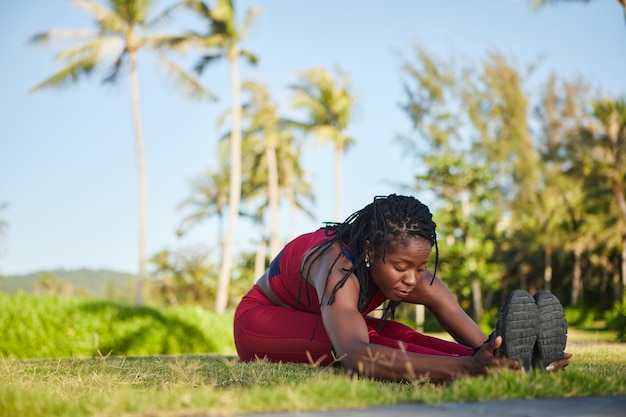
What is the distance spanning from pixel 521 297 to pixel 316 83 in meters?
28.4

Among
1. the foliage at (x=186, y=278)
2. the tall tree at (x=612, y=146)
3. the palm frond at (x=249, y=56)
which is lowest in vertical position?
the foliage at (x=186, y=278)

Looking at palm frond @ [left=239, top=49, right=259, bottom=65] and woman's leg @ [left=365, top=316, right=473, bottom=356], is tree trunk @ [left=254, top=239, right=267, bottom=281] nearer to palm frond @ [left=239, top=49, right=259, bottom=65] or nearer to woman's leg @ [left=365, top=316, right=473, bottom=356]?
palm frond @ [left=239, top=49, right=259, bottom=65]

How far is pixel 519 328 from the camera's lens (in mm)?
2977

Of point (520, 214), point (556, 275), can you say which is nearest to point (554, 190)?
point (520, 214)

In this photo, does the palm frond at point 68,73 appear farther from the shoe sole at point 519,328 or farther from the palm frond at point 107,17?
the shoe sole at point 519,328

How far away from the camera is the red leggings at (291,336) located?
3.88m

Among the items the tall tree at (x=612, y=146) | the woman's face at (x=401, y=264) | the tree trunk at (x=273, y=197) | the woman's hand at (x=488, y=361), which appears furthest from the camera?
the tree trunk at (x=273, y=197)

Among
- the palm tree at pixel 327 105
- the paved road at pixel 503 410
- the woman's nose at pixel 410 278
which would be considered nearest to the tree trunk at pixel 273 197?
the palm tree at pixel 327 105

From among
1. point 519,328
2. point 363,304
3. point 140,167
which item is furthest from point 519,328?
point 140,167

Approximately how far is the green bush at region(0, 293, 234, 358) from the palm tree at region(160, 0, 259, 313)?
5.76 m

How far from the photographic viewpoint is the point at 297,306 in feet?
13.6

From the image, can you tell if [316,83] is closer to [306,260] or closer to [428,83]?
[428,83]

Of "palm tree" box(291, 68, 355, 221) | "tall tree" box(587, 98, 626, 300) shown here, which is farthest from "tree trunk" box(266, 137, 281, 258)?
"tall tree" box(587, 98, 626, 300)

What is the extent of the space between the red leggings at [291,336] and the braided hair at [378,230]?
0.32m
